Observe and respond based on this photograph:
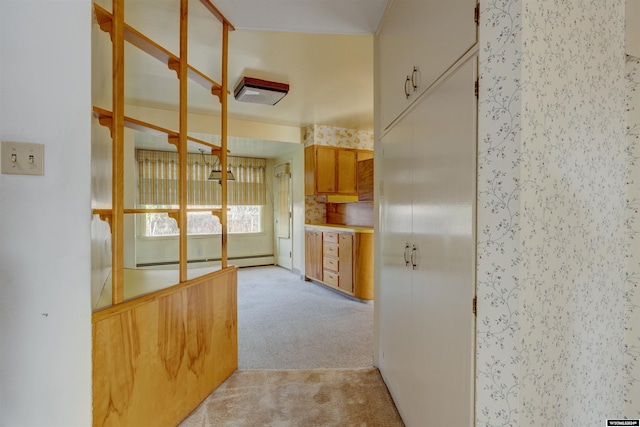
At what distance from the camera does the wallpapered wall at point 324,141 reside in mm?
5039

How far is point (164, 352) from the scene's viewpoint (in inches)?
64.6

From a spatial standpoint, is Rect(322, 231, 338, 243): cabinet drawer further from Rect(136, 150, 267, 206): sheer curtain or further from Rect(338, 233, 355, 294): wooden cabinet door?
Rect(136, 150, 267, 206): sheer curtain

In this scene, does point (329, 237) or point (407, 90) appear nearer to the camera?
point (407, 90)

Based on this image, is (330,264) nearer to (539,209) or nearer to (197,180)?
(197,180)

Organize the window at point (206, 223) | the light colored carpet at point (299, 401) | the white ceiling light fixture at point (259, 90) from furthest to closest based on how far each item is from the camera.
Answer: the window at point (206, 223) < the white ceiling light fixture at point (259, 90) < the light colored carpet at point (299, 401)

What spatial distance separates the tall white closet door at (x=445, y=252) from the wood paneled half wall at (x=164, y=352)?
1292 mm

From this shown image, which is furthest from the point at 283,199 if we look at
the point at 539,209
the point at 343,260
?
the point at 539,209

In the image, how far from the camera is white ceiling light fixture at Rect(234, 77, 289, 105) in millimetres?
3105

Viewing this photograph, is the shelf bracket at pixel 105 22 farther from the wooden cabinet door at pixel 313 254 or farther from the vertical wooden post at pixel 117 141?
the wooden cabinet door at pixel 313 254

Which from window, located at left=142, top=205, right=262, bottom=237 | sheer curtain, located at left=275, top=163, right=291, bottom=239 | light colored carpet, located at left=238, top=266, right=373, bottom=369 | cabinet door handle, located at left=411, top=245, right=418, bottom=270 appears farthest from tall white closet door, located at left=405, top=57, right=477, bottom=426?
sheer curtain, located at left=275, top=163, right=291, bottom=239

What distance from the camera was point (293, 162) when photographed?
5707 millimetres

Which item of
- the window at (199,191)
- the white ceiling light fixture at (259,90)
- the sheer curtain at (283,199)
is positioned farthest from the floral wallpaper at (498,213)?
the sheer curtain at (283,199)

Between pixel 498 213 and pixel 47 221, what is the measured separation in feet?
5.30

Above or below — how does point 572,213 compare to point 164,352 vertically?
above
